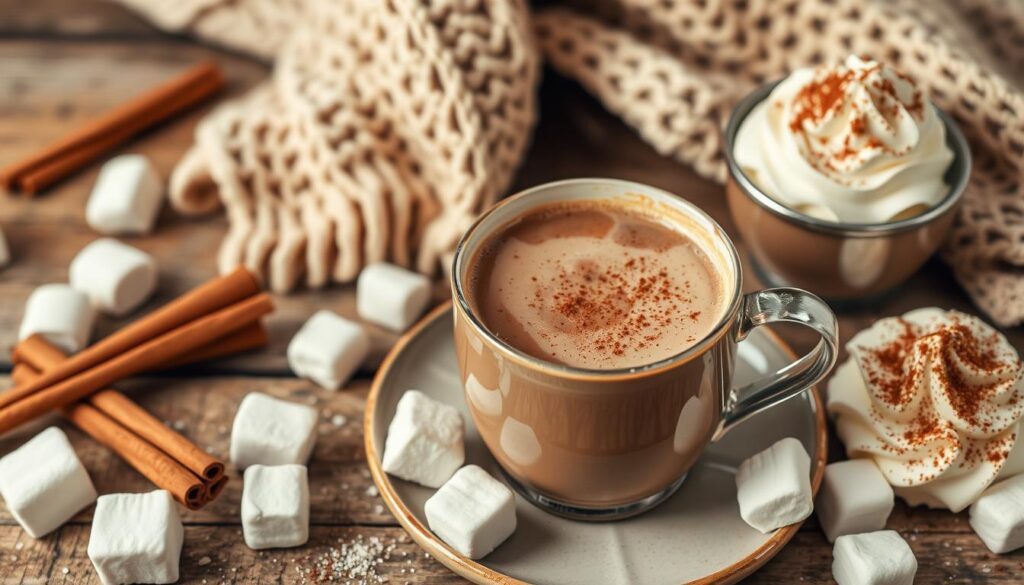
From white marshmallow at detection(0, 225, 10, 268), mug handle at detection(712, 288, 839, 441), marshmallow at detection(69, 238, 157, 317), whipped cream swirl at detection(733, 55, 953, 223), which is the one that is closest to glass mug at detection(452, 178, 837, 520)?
mug handle at detection(712, 288, 839, 441)

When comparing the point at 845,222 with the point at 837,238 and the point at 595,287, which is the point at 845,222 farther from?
the point at 595,287

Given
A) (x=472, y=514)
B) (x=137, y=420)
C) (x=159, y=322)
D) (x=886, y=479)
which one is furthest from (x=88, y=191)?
(x=886, y=479)

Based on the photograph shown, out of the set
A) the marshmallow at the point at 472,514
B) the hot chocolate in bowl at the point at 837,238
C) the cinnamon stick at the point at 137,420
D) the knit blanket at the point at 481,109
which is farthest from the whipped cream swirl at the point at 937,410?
the cinnamon stick at the point at 137,420

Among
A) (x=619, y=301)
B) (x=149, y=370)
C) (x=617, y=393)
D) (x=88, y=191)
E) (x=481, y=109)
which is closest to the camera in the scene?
(x=617, y=393)

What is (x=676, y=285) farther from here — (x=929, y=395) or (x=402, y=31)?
(x=402, y=31)

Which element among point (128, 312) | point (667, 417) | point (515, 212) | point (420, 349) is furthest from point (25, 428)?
point (667, 417)
